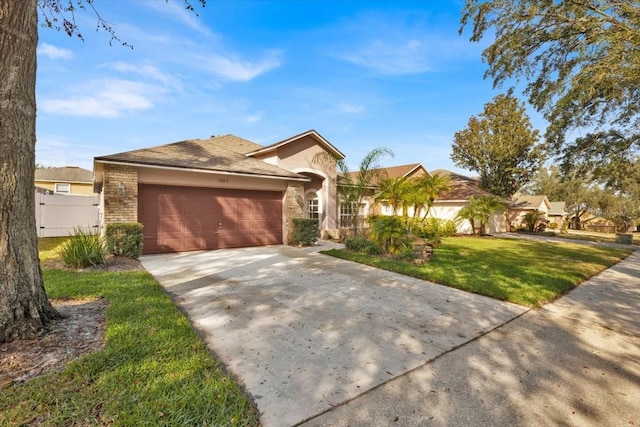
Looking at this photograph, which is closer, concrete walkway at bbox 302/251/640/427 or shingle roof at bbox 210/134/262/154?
concrete walkway at bbox 302/251/640/427

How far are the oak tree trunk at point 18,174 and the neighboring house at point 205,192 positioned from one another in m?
6.43

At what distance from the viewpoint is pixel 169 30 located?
8.02 metres

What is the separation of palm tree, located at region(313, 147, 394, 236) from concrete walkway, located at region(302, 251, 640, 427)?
31.9 ft

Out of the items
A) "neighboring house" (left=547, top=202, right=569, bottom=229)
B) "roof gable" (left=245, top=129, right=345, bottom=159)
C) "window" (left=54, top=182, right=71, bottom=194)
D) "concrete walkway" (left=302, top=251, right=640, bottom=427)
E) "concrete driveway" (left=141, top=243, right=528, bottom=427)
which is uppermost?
"roof gable" (left=245, top=129, right=345, bottom=159)

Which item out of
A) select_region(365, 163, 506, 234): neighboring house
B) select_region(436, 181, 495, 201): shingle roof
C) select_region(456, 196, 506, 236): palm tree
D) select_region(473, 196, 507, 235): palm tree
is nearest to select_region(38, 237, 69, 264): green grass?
select_region(365, 163, 506, 234): neighboring house

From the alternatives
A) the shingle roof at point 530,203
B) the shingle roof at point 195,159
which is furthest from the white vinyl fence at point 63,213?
the shingle roof at point 530,203

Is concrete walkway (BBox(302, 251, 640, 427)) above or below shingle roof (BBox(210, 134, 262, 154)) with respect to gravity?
below

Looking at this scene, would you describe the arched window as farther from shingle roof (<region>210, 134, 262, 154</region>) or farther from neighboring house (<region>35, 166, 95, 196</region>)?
neighboring house (<region>35, 166, 95, 196</region>)

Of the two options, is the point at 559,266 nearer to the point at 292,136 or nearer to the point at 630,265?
the point at 630,265

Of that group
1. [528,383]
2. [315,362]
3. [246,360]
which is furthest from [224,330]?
[528,383]

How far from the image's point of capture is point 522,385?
2.87 metres

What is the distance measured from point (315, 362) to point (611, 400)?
111 inches

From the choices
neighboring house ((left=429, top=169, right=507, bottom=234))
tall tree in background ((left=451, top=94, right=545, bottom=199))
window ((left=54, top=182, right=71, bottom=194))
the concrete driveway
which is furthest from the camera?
window ((left=54, top=182, right=71, bottom=194))

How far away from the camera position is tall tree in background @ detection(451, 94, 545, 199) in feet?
80.1
